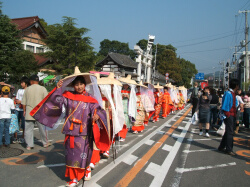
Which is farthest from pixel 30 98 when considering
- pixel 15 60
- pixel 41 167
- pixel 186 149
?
pixel 15 60

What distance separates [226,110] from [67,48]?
69.8 ft

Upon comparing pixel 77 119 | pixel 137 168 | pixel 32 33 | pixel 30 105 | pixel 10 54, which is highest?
pixel 32 33

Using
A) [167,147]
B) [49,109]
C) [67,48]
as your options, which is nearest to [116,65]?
[67,48]

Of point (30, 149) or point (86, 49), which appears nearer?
point (30, 149)

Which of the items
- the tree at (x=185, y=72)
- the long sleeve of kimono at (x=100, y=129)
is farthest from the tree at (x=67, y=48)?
the tree at (x=185, y=72)

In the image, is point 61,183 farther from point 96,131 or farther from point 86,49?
point 86,49

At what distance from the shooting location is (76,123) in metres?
3.81

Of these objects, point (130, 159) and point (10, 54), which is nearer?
point (130, 159)

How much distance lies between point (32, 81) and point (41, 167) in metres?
2.57

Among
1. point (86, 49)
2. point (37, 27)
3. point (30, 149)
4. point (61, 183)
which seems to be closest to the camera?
point (61, 183)

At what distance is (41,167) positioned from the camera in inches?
184

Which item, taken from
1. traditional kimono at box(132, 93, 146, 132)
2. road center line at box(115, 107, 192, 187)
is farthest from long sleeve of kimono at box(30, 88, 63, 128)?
traditional kimono at box(132, 93, 146, 132)

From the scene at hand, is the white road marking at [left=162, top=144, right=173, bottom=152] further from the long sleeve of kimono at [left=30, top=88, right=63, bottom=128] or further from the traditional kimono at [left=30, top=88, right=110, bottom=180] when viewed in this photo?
the long sleeve of kimono at [left=30, top=88, right=63, bottom=128]

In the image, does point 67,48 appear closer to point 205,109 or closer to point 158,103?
point 158,103
